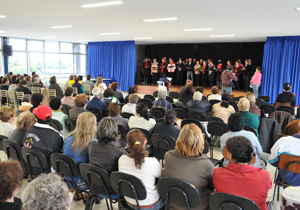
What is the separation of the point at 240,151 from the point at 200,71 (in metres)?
12.3

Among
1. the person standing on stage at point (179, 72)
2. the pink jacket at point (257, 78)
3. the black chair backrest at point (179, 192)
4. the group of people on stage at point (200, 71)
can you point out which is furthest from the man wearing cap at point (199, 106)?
the person standing on stage at point (179, 72)

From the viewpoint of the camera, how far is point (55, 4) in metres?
5.29

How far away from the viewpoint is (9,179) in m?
1.38

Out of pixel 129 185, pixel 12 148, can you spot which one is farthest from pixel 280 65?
pixel 12 148

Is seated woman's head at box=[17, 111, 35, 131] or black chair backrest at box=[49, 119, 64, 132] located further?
black chair backrest at box=[49, 119, 64, 132]

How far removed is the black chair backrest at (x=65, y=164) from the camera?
258 centimetres

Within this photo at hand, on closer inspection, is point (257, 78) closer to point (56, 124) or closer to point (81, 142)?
point (56, 124)

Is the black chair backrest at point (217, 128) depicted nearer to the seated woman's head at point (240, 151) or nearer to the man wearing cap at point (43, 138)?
the seated woman's head at point (240, 151)

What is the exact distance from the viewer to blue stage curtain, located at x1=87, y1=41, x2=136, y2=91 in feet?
48.1

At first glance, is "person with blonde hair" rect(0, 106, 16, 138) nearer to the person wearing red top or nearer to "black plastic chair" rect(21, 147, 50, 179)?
"black plastic chair" rect(21, 147, 50, 179)

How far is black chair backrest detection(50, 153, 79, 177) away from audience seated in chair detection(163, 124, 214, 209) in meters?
1.02

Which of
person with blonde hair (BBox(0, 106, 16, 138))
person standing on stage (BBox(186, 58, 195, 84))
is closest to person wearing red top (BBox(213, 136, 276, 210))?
person with blonde hair (BBox(0, 106, 16, 138))

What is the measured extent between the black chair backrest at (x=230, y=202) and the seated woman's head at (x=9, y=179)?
1398 mm

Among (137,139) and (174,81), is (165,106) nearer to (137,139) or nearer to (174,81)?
(137,139)
